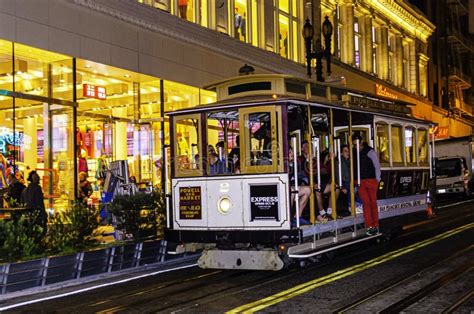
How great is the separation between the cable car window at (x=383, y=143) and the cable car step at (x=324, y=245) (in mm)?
1864

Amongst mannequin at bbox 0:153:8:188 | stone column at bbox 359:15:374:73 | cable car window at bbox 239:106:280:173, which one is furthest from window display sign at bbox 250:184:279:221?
stone column at bbox 359:15:374:73

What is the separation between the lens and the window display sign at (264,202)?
10023 millimetres

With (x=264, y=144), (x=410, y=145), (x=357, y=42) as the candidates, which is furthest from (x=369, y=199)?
(x=357, y=42)

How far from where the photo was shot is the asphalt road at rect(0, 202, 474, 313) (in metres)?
8.09

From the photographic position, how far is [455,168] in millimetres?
30109

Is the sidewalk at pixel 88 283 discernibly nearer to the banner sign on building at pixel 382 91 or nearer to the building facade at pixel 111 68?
the building facade at pixel 111 68

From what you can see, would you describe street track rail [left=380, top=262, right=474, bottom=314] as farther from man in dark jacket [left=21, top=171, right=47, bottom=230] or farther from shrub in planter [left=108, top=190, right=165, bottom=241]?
man in dark jacket [left=21, top=171, right=47, bottom=230]

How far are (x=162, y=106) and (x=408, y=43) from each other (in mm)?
30639

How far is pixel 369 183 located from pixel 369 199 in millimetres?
314

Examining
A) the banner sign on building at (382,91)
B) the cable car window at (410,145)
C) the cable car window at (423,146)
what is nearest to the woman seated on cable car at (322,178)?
the cable car window at (410,145)

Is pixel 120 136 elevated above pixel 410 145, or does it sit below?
above

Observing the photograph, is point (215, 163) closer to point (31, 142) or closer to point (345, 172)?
point (345, 172)

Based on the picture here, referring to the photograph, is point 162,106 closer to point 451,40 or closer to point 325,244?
point 325,244

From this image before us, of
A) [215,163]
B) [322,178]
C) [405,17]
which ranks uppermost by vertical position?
[405,17]
